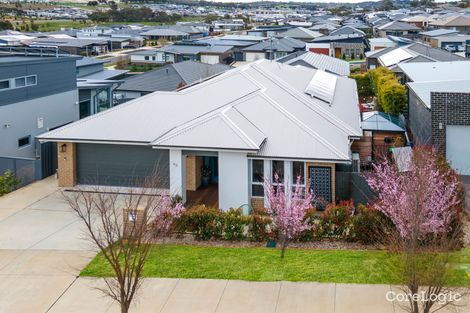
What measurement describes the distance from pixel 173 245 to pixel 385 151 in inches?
488

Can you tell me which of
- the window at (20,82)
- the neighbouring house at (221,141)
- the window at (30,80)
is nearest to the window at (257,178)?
A: the neighbouring house at (221,141)

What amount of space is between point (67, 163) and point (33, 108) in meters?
5.79

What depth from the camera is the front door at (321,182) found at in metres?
20.7

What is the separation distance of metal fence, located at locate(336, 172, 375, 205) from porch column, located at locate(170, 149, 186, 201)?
17.2ft

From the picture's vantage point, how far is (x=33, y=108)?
28.2 m

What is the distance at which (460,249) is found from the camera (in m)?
15.8

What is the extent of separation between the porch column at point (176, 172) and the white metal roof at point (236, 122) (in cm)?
42

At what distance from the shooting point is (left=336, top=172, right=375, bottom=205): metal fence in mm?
20250

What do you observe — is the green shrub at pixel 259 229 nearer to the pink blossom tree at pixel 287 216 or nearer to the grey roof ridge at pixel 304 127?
the pink blossom tree at pixel 287 216

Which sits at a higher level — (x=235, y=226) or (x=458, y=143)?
(x=458, y=143)

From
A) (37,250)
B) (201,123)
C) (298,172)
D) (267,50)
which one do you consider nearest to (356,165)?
(298,172)

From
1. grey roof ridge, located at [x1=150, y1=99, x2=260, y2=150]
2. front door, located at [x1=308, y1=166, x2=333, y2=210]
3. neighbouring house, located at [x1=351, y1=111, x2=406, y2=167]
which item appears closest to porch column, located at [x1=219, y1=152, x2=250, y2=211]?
grey roof ridge, located at [x1=150, y1=99, x2=260, y2=150]

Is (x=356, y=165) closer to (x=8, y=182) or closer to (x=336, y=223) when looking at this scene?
(x=336, y=223)

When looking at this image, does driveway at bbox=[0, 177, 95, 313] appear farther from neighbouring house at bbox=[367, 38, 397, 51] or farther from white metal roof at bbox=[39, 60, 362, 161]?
neighbouring house at bbox=[367, 38, 397, 51]
